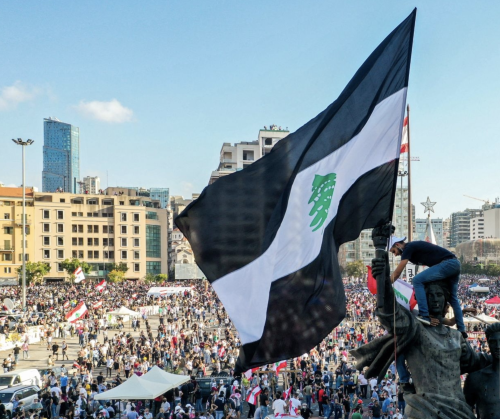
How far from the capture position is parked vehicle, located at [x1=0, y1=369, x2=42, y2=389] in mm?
21969

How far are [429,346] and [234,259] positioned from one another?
1.93 m

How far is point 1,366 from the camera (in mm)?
29500

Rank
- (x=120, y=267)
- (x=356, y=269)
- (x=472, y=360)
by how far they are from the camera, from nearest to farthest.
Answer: (x=472, y=360) < (x=120, y=267) < (x=356, y=269)

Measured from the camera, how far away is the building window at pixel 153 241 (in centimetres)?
9925

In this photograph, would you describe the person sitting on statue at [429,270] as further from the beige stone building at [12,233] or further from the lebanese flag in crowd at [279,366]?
the beige stone building at [12,233]

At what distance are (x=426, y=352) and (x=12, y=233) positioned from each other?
9060 centimetres

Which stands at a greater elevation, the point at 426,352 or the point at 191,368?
the point at 426,352

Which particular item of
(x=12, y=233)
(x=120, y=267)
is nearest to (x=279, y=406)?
(x=120, y=267)

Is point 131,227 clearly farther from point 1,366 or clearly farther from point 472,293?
point 1,366

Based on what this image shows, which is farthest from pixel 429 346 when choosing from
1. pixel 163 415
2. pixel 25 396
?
pixel 25 396

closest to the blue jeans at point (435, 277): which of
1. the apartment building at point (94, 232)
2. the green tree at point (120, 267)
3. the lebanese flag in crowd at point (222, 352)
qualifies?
the lebanese flag in crowd at point (222, 352)

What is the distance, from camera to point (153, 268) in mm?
100438

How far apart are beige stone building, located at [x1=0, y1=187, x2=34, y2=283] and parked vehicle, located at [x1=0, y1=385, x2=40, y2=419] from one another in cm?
6910

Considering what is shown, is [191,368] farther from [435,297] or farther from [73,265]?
[73,265]
